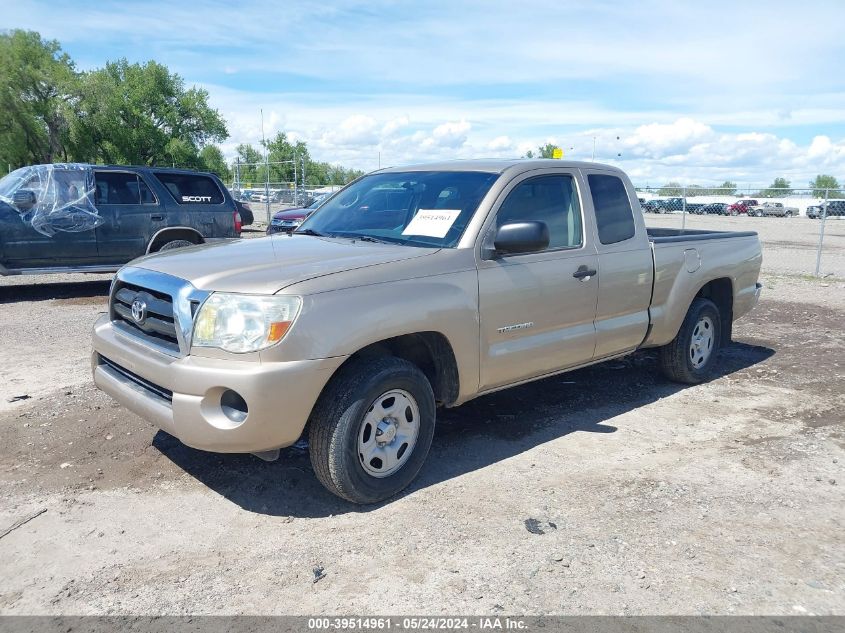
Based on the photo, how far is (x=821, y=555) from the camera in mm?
3381

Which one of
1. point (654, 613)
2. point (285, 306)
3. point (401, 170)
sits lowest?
point (654, 613)

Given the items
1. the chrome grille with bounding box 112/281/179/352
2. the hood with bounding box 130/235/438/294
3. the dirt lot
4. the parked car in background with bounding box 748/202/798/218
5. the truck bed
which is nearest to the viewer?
the dirt lot

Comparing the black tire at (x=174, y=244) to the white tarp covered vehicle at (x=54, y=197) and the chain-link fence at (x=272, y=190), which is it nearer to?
the white tarp covered vehicle at (x=54, y=197)

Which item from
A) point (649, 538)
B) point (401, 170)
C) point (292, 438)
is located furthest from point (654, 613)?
point (401, 170)

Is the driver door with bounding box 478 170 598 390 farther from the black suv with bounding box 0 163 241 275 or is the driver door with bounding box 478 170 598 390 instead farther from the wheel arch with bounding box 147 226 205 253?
the wheel arch with bounding box 147 226 205 253

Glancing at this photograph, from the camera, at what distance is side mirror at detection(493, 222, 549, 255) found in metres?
4.16

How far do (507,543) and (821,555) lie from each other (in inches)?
59.5

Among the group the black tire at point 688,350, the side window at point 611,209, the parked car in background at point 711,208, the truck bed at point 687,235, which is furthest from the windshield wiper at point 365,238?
the parked car in background at point 711,208

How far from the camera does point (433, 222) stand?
443 cm

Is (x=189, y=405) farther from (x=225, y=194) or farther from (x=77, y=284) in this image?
(x=77, y=284)

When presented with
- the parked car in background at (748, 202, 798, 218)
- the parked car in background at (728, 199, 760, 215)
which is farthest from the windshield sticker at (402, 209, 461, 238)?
the parked car in background at (748, 202, 798, 218)

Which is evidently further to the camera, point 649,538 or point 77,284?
point 77,284

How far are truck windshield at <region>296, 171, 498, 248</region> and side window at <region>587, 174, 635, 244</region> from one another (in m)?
1.03

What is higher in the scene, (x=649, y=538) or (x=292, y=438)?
(x=292, y=438)
